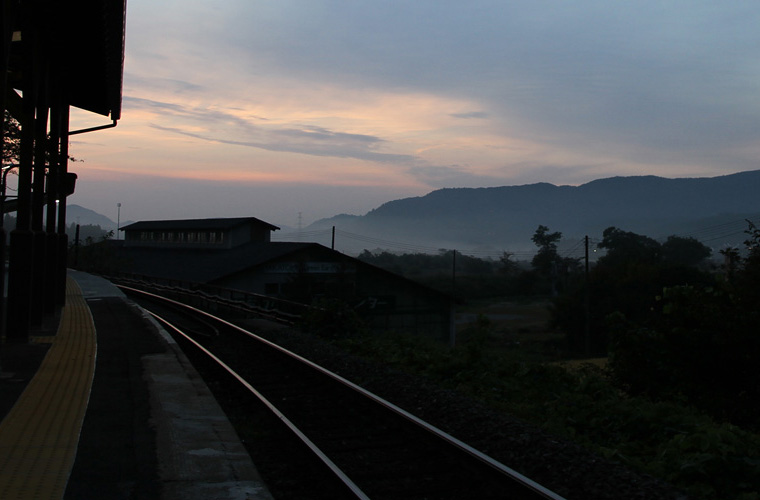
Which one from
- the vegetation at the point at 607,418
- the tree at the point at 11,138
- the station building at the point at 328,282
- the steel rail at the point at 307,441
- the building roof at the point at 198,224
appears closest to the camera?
the steel rail at the point at 307,441

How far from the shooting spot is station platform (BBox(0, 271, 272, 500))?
613cm

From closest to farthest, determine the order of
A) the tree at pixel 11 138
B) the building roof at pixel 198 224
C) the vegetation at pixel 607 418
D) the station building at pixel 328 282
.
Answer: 1. the vegetation at pixel 607 418
2. the tree at pixel 11 138
3. the station building at pixel 328 282
4. the building roof at pixel 198 224

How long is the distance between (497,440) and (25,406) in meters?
5.75

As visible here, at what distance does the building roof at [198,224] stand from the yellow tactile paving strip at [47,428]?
50883 mm

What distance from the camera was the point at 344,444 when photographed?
805 cm

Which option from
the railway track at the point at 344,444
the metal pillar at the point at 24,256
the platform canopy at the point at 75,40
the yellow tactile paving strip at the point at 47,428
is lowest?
the railway track at the point at 344,444

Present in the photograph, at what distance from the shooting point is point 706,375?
14328 millimetres

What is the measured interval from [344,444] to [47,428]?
328 cm

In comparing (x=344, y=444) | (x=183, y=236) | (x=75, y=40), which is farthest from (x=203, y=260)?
(x=344, y=444)

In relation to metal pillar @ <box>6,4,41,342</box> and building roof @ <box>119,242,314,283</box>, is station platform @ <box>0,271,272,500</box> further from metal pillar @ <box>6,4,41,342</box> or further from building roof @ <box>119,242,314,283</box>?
building roof @ <box>119,242,314,283</box>

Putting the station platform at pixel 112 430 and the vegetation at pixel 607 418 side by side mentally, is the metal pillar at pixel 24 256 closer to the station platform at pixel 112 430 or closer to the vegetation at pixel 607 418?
the station platform at pixel 112 430

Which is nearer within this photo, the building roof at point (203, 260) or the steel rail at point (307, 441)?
the steel rail at point (307, 441)

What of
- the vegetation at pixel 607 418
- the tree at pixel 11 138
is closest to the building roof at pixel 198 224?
the tree at pixel 11 138

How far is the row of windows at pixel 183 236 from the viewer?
212 ft
